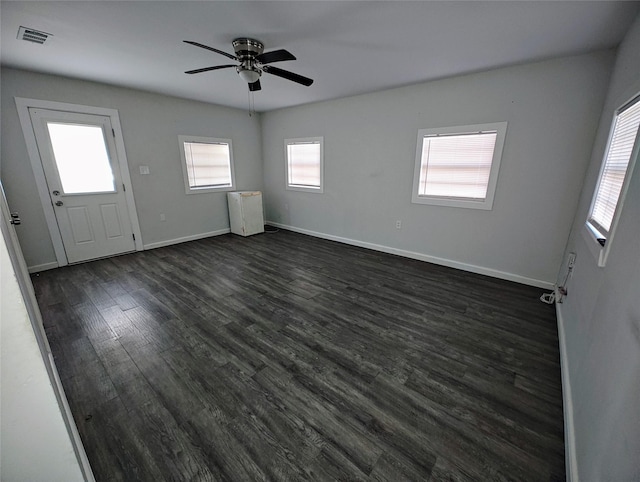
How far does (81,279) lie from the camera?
3266 mm

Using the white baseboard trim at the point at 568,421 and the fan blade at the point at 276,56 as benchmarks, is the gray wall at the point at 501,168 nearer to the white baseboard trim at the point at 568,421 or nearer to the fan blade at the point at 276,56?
the white baseboard trim at the point at 568,421

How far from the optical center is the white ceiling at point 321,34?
6.23ft

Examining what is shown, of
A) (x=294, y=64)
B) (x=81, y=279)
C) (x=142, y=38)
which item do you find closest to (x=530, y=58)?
(x=294, y=64)

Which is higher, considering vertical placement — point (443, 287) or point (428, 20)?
point (428, 20)

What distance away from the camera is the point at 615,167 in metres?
1.94

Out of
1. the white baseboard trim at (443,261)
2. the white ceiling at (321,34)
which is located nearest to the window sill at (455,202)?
the white baseboard trim at (443,261)

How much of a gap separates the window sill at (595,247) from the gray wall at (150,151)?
17.7 ft

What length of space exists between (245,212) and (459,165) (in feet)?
12.6

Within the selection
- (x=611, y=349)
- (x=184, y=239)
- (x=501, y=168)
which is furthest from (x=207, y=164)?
(x=611, y=349)

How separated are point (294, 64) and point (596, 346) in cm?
352

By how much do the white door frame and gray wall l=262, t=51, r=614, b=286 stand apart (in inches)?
115

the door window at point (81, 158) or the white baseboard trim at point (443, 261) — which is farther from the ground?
the door window at point (81, 158)

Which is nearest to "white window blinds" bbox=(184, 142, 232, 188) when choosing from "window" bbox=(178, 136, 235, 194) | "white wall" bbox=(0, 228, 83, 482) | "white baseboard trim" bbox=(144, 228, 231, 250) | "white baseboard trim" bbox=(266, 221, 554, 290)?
"window" bbox=(178, 136, 235, 194)

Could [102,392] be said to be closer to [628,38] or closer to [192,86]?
[192,86]
